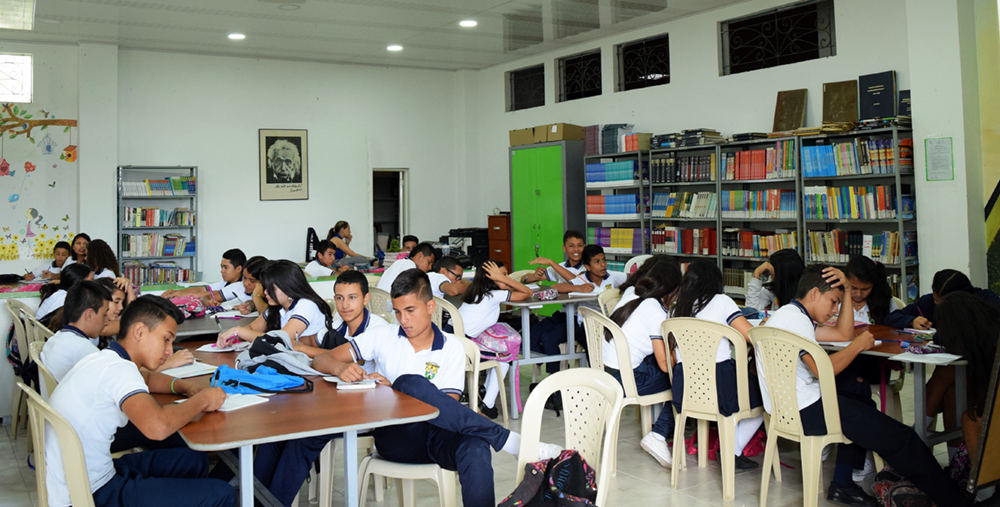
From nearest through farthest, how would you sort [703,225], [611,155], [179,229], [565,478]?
1. [565,478]
2. [703,225]
3. [611,155]
4. [179,229]

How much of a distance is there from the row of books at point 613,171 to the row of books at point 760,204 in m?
1.18

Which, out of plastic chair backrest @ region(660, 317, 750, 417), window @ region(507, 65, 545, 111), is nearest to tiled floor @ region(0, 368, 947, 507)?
plastic chair backrest @ region(660, 317, 750, 417)

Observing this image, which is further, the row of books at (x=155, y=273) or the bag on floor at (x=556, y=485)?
the row of books at (x=155, y=273)

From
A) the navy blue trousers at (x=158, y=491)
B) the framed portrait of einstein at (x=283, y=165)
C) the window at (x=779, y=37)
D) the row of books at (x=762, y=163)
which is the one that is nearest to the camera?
the navy blue trousers at (x=158, y=491)

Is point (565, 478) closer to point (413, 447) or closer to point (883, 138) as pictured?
point (413, 447)

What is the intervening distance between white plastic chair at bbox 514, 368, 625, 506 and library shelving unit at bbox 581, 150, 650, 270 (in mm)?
5846

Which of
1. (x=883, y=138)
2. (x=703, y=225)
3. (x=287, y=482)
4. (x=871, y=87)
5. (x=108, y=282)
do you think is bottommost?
(x=287, y=482)

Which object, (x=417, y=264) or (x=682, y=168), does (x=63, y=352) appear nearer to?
(x=417, y=264)

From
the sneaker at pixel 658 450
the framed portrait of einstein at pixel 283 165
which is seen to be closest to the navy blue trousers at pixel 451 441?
the sneaker at pixel 658 450

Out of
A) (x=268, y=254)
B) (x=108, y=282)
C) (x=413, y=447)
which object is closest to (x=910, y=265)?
(x=413, y=447)

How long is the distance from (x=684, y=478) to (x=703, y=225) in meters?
4.36

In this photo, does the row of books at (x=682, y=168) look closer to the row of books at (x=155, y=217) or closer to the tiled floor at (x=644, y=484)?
the tiled floor at (x=644, y=484)

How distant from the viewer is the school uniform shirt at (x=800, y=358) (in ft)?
10.7

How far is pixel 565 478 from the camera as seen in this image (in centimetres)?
219
